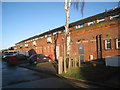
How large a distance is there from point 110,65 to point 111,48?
12.4 feet

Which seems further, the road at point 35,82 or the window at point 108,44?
the window at point 108,44

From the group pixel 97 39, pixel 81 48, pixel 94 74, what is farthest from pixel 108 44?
pixel 94 74

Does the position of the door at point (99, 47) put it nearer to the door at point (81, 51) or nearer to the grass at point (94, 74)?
the door at point (81, 51)

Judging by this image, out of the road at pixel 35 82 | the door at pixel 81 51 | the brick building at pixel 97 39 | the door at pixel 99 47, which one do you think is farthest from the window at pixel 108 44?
the road at pixel 35 82

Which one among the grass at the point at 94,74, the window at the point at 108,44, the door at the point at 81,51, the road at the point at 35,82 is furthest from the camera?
the door at the point at 81,51

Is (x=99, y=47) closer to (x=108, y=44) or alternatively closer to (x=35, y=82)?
(x=108, y=44)

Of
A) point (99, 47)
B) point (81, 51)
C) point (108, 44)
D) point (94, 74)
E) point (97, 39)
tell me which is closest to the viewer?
point (94, 74)

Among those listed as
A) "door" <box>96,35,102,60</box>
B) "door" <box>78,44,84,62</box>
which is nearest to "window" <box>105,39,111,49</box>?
"door" <box>96,35,102,60</box>

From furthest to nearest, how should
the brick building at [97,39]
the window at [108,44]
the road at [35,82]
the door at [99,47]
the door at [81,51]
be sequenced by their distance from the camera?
the door at [81,51], the door at [99,47], the window at [108,44], the brick building at [97,39], the road at [35,82]

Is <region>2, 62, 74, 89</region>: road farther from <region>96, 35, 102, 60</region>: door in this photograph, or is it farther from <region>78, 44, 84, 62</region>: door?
<region>78, 44, 84, 62</region>: door

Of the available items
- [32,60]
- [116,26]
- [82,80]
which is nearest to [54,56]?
[32,60]

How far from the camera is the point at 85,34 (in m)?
15.6

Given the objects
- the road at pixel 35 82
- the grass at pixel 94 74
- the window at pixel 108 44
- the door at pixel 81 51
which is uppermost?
the window at pixel 108 44

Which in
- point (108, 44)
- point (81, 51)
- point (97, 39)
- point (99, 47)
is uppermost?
point (97, 39)
